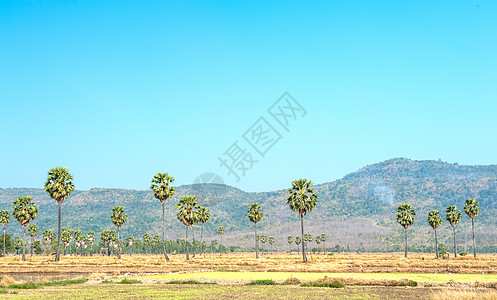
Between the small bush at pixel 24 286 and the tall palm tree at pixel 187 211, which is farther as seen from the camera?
the tall palm tree at pixel 187 211

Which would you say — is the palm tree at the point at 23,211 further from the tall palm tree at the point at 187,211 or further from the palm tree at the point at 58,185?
the tall palm tree at the point at 187,211

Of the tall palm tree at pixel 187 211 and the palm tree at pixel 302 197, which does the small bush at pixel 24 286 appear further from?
the tall palm tree at pixel 187 211

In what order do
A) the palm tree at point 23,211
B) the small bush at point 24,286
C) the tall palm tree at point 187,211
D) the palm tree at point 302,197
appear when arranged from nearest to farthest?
the small bush at point 24,286 < the palm tree at point 302,197 < the palm tree at point 23,211 < the tall palm tree at point 187,211

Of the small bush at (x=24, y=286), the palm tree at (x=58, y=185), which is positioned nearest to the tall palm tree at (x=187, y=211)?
the palm tree at (x=58, y=185)

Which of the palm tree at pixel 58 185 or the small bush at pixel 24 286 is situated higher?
the palm tree at pixel 58 185

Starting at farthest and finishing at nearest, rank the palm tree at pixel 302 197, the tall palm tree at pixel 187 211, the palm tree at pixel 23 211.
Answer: the tall palm tree at pixel 187 211
the palm tree at pixel 23 211
the palm tree at pixel 302 197

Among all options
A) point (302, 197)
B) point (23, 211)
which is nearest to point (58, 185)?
point (23, 211)

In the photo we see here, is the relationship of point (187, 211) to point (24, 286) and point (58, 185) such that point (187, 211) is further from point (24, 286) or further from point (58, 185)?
point (24, 286)

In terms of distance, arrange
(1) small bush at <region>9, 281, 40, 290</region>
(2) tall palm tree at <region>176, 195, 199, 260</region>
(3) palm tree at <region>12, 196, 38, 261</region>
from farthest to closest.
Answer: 1. (2) tall palm tree at <region>176, 195, 199, 260</region>
2. (3) palm tree at <region>12, 196, 38, 261</region>
3. (1) small bush at <region>9, 281, 40, 290</region>

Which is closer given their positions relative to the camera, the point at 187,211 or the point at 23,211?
the point at 23,211

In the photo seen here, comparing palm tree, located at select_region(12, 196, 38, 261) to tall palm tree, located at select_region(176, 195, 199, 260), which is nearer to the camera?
palm tree, located at select_region(12, 196, 38, 261)

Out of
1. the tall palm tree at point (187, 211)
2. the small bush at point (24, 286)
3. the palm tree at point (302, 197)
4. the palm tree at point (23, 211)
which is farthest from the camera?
the tall palm tree at point (187, 211)

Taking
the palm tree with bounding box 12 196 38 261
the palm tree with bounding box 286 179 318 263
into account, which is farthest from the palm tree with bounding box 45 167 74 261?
the palm tree with bounding box 286 179 318 263

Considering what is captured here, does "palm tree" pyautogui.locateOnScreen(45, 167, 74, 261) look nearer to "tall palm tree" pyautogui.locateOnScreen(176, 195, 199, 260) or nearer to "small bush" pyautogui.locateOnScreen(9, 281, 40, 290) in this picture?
"tall palm tree" pyautogui.locateOnScreen(176, 195, 199, 260)
